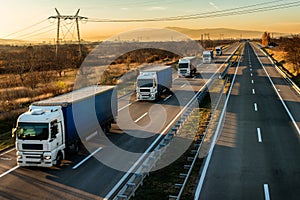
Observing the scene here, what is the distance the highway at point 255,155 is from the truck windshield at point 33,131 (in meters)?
7.02

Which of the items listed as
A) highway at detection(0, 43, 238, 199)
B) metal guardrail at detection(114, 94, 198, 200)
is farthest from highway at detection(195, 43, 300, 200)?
highway at detection(0, 43, 238, 199)

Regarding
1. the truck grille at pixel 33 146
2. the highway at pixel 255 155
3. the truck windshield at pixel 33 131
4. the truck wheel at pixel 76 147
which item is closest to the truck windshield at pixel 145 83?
the highway at pixel 255 155

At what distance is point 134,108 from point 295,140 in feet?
43.8

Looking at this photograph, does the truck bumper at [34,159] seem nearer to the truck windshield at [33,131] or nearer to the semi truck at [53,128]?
the semi truck at [53,128]

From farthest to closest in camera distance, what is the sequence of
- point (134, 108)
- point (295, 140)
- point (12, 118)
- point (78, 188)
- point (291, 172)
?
point (134, 108) → point (12, 118) → point (295, 140) → point (291, 172) → point (78, 188)

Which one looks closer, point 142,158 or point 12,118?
point 142,158

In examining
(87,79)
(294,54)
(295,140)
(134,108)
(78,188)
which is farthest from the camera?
(294,54)

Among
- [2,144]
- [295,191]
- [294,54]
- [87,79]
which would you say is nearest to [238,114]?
[295,191]

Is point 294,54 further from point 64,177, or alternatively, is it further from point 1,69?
point 1,69

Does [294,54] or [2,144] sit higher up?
[294,54]

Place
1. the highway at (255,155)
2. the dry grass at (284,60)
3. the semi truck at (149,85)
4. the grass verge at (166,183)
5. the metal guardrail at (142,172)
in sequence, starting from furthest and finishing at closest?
1. the dry grass at (284,60)
2. the semi truck at (149,85)
3. the highway at (255,155)
4. the grass verge at (166,183)
5. the metal guardrail at (142,172)

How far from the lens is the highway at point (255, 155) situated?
11.5 metres

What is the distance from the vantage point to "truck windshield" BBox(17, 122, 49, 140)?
13586 mm

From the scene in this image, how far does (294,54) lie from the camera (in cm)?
4703
